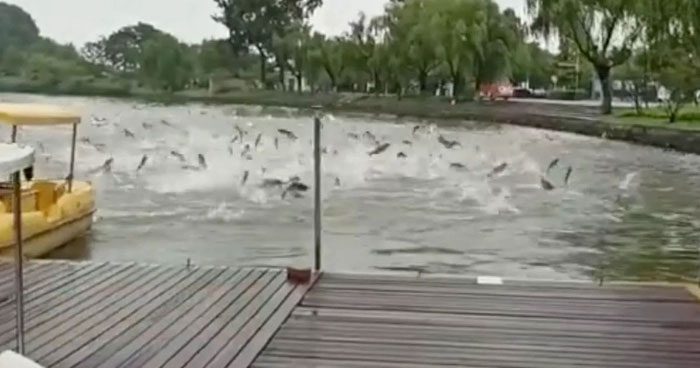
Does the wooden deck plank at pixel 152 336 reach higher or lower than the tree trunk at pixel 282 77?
→ lower

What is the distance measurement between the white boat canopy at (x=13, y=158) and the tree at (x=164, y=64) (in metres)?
9.23

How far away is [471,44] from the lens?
61.9 feet

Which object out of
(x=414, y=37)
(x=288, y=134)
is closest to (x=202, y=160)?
(x=288, y=134)

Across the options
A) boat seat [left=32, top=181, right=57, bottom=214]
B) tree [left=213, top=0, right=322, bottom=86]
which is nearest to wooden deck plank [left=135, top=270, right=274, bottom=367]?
boat seat [left=32, top=181, right=57, bottom=214]

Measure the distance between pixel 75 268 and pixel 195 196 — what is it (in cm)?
667

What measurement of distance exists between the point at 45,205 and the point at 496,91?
Result: 45.5 feet

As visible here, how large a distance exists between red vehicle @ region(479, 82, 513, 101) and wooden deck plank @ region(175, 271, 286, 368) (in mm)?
15658

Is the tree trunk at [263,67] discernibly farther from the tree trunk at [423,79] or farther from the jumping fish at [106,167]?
the tree trunk at [423,79]

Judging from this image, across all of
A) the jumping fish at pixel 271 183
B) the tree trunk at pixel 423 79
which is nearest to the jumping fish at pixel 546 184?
the jumping fish at pixel 271 183

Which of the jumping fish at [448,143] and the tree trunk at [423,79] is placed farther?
the tree trunk at [423,79]

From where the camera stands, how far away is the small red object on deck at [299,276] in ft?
9.89

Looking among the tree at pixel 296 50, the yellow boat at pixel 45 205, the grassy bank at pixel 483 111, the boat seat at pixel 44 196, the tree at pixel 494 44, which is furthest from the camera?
the tree at pixel 494 44

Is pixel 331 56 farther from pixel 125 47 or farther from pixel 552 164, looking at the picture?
pixel 125 47

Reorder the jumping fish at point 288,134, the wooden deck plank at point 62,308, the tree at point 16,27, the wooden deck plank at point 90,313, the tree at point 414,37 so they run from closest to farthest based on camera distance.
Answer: the wooden deck plank at point 90,313
the wooden deck plank at point 62,308
the tree at point 16,27
the jumping fish at point 288,134
the tree at point 414,37
